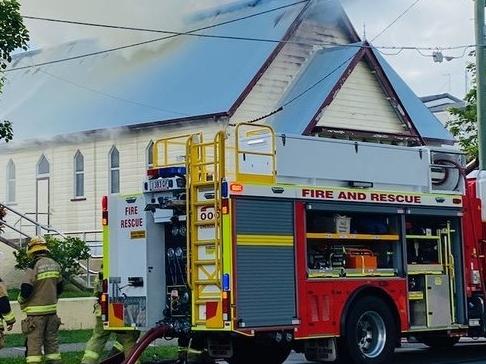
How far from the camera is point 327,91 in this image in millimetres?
24984

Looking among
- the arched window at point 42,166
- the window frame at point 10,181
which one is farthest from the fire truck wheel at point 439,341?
the window frame at point 10,181

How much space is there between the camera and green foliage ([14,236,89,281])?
20.1 metres

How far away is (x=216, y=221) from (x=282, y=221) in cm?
88

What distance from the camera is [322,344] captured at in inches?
461

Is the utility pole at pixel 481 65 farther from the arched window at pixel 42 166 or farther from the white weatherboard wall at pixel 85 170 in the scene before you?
the arched window at pixel 42 166

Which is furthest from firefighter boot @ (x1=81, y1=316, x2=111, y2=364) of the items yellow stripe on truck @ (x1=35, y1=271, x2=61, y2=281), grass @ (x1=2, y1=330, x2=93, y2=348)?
grass @ (x1=2, y1=330, x2=93, y2=348)

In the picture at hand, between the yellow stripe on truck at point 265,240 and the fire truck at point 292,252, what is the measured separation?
18 mm

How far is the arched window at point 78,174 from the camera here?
91.7 ft

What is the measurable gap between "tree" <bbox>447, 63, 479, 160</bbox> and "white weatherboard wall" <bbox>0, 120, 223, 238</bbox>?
24.3 ft

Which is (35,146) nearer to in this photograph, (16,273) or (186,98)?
(186,98)

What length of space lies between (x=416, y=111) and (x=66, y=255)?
41.3 feet

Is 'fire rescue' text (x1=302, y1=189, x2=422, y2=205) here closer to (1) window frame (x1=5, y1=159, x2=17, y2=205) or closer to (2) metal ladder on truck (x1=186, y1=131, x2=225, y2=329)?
(2) metal ladder on truck (x1=186, y1=131, x2=225, y2=329)

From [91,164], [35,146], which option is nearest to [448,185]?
[91,164]

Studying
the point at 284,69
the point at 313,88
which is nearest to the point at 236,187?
the point at 313,88
